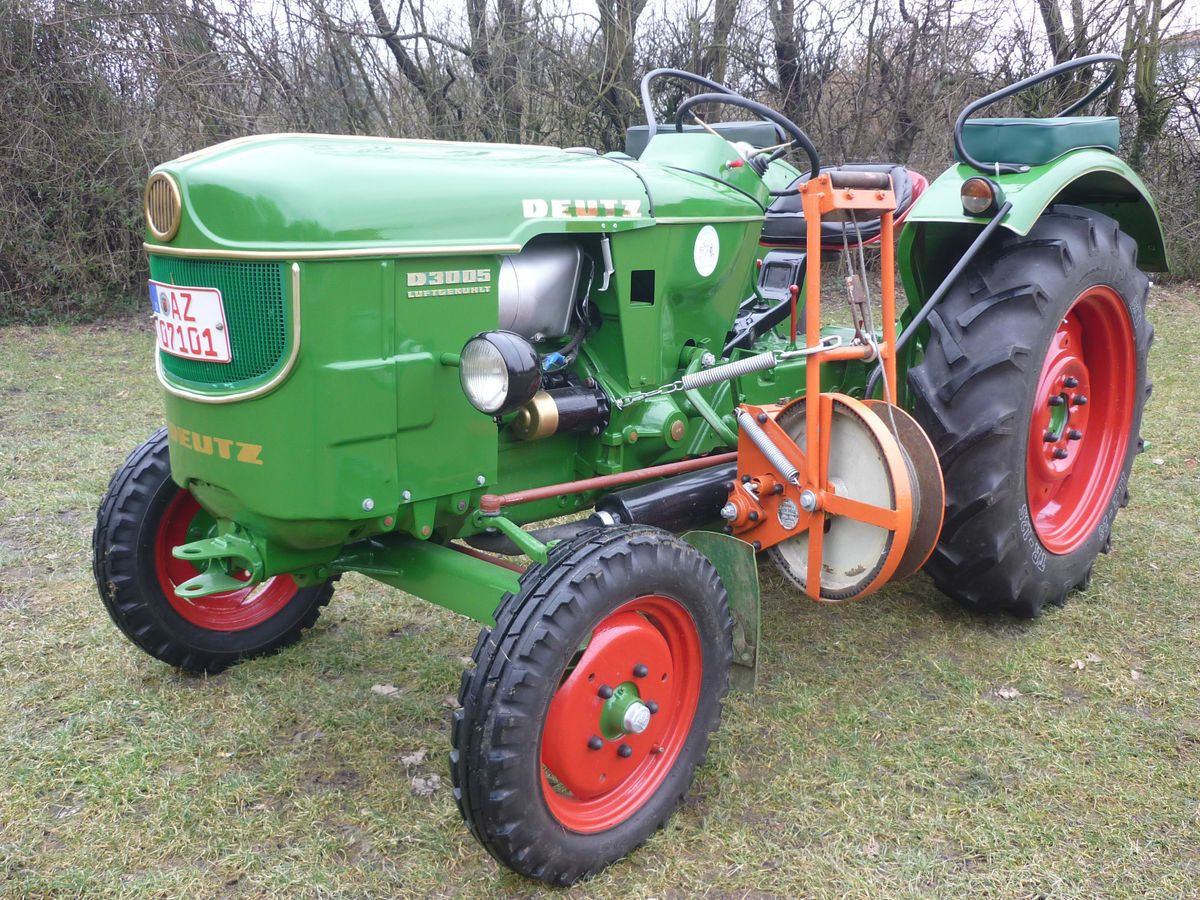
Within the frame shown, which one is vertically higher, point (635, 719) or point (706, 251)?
point (706, 251)

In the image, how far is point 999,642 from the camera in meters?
3.08

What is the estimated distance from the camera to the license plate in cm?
201

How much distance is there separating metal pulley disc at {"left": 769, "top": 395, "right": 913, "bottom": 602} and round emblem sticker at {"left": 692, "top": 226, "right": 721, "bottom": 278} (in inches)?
17.5

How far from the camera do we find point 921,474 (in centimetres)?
253

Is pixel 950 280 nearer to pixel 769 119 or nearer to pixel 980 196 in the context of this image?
pixel 980 196

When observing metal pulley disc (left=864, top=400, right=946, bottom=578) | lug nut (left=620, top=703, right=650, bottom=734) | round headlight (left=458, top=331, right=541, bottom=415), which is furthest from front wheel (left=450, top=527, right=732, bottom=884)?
metal pulley disc (left=864, top=400, right=946, bottom=578)

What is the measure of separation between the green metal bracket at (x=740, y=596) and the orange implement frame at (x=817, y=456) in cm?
19

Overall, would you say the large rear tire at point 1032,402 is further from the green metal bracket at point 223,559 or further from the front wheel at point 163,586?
the front wheel at point 163,586

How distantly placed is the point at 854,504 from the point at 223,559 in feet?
5.09

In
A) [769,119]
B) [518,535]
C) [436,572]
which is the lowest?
[436,572]

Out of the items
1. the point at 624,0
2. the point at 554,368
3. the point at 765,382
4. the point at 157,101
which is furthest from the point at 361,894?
the point at 624,0

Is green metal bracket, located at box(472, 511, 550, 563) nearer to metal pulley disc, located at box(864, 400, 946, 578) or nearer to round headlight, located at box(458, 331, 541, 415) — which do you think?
round headlight, located at box(458, 331, 541, 415)

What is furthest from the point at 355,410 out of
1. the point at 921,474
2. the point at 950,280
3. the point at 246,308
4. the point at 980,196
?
the point at 980,196

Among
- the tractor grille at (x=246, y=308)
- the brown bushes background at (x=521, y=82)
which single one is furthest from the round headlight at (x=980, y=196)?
the brown bushes background at (x=521, y=82)
